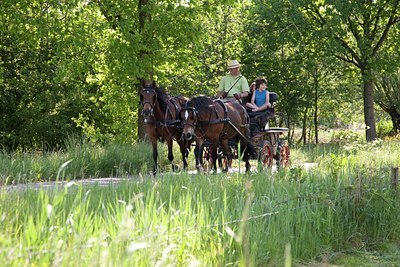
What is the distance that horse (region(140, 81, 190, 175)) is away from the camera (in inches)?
501

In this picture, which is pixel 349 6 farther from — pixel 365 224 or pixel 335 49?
pixel 365 224

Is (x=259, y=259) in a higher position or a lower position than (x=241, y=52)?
lower

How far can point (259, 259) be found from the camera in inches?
224

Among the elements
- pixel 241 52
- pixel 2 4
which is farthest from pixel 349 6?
pixel 2 4

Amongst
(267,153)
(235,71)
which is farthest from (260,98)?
(267,153)

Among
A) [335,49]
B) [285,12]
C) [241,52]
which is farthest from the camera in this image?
[241,52]

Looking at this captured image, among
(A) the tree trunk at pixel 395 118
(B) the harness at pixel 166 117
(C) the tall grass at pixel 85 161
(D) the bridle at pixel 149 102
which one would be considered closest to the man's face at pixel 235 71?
(B) the harness at pixel 166 117

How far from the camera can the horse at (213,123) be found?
12.0 metres

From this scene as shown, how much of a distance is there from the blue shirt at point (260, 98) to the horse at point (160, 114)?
65.0 inches

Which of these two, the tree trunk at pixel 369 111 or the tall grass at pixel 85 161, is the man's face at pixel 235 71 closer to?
the tall grass at pixel 85 161

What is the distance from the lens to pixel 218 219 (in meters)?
5.79

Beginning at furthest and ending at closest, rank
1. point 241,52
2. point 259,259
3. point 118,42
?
1. point 241,52
2. point 118,42
3. point 259,259

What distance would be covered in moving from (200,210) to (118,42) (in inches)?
573

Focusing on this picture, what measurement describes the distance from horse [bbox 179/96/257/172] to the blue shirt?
1175 millimetres
